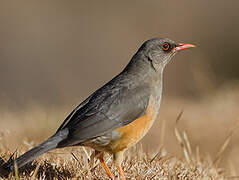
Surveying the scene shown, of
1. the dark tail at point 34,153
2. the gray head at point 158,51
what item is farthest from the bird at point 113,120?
the gray head at point 158,51

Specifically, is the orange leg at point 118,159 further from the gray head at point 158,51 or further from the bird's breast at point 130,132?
the gray head at point 158,51

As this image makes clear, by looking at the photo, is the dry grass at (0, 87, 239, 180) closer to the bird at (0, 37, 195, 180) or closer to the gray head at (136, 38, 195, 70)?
the bird at (0, 37, 195, 180)

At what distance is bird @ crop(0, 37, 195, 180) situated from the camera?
4.73 m

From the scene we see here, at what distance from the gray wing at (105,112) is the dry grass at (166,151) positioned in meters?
0.34

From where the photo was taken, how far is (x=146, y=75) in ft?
18.5

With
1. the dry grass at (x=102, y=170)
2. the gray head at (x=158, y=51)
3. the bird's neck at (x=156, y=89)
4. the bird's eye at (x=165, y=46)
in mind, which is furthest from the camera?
the bird's eye at (x=165, y=46)

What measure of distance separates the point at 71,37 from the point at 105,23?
9.46 feet

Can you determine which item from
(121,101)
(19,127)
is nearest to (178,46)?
(121,101)

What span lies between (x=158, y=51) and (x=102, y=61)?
21.0m

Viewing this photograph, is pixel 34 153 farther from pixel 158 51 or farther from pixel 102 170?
pixel 158 51

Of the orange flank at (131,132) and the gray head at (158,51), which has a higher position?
the gray head at (158,51)

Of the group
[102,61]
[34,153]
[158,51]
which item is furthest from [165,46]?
[102,61]

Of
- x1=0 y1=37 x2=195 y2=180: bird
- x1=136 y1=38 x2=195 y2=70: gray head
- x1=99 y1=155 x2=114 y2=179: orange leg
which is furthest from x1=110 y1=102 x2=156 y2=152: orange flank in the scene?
x1=136 y1=38 x2=195 y2=70: gray head

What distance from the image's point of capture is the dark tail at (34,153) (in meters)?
4.43
